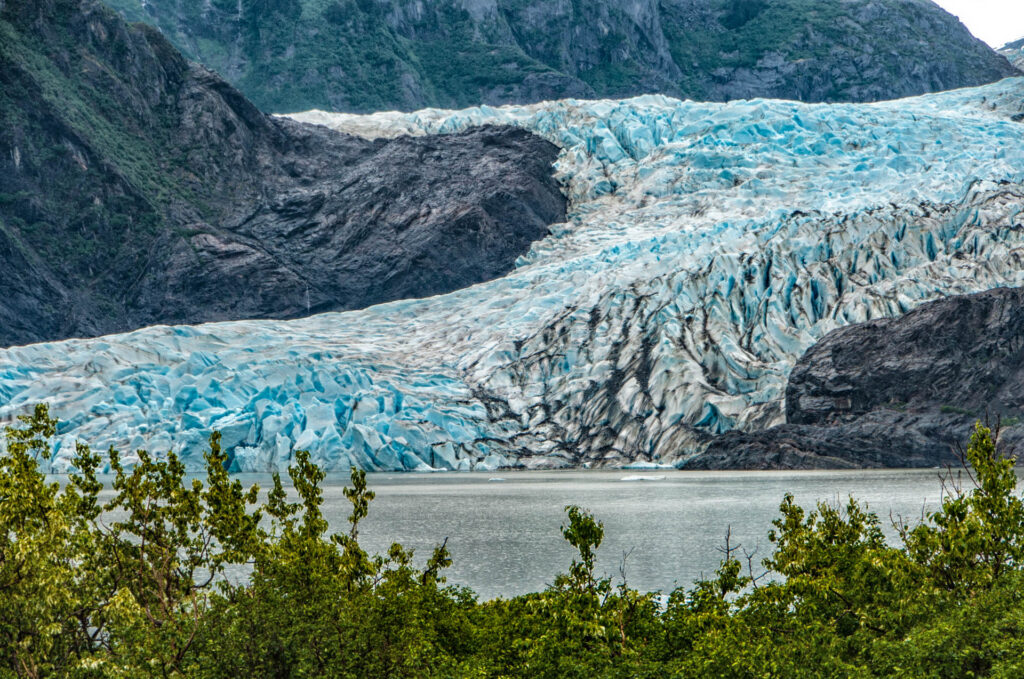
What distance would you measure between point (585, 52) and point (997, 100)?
52.1 m

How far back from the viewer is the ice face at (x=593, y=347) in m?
31.8

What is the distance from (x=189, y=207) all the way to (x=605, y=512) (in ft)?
143

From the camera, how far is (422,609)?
23.0 ft

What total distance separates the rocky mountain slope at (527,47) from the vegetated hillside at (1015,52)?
15.5m

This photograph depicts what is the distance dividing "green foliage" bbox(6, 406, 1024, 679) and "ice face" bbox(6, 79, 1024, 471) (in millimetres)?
23806

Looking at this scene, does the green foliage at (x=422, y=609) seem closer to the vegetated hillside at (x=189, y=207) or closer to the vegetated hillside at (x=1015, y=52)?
the vegetated hillside at (x=189, y=207)

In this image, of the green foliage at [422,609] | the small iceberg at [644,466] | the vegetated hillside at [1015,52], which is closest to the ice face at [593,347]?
the small iceberg at [644,466]

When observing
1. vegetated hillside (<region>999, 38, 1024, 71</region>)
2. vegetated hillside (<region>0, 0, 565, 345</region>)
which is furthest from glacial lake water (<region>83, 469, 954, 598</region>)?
vegetated hillside (<region>999, 38, 1024, 71</region>)

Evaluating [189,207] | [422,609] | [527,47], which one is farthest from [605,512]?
[527,47]

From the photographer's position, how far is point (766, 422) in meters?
33.1

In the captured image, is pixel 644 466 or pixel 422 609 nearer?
pixel 422 609

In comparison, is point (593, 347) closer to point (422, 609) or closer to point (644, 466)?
point (644, 466)

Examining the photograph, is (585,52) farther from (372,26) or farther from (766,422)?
(766,422)

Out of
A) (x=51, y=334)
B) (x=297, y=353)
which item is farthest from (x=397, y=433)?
(x=51, y=334)
